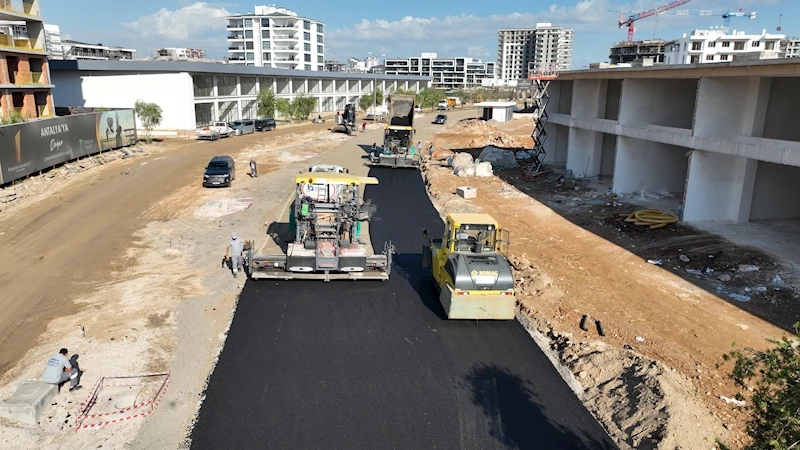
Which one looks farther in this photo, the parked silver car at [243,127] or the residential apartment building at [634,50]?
the residential apartment building at [634,50]

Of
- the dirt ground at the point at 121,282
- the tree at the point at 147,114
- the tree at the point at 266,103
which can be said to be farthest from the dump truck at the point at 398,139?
the tree at the point at 266,103

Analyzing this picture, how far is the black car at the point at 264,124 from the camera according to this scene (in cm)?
6075

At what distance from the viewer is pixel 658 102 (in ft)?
96.3

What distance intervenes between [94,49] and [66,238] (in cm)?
9081

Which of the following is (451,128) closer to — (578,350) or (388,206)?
(388,206)

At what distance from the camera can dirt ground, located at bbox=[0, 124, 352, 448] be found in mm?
10617

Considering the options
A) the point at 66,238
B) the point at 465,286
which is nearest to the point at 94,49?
the point at 66,238

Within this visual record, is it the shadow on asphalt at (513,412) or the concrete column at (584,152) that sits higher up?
the concrete column at (584,152)

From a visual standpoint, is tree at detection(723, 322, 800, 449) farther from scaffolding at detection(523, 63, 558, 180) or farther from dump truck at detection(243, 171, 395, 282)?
scaffolding at detection(523, 63, 558, 180)

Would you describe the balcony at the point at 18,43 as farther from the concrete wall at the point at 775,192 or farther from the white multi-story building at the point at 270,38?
the white multi-story building at the point at 270,38

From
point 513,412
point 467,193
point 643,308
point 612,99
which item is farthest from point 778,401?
point 612,99

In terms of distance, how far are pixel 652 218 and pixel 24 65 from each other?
4605 centimetres

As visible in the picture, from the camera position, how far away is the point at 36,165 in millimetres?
30734

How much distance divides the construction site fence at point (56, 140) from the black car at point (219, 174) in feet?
29.8
